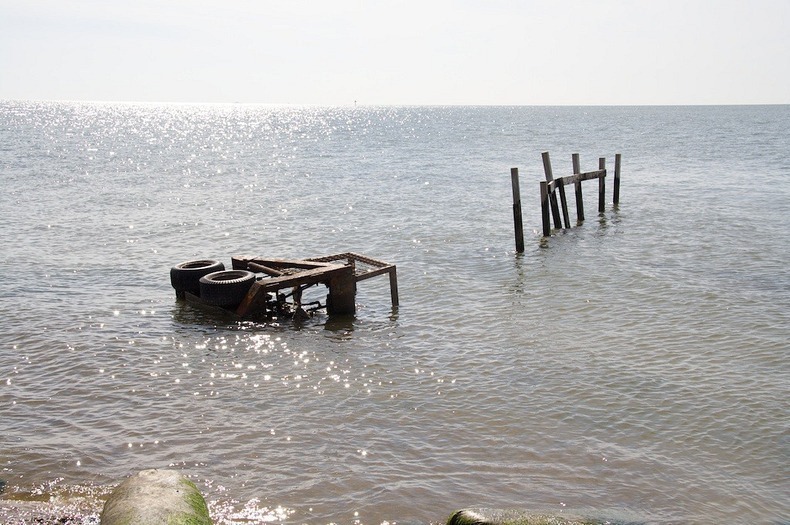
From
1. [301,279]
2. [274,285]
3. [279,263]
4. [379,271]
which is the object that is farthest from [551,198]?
[274,285]

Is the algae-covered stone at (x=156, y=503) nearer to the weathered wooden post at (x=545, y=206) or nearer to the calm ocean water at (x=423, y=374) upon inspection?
the calm ocean water at (x=423, y=374)

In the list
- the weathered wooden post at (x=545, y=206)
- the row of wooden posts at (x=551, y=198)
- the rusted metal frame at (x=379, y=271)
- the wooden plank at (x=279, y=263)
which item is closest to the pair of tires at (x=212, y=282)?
the wooden plank at (x=279, y=263)

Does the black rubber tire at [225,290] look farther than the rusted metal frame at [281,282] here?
Yes

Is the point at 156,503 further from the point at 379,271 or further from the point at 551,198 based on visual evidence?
the point at 551,198

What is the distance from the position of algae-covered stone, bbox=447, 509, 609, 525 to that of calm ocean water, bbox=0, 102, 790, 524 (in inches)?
37.2

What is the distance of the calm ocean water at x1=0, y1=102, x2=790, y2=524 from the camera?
814cm

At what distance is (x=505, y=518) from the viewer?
6.19 meters

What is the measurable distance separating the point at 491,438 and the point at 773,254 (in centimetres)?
1572

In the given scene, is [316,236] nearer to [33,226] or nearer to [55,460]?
[33,226]

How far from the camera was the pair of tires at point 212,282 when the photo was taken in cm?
1488

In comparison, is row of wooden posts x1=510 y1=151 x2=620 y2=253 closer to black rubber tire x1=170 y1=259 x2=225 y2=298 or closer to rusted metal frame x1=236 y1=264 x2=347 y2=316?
rusted metal frame x1=236 y1=264 x2=347 y2=316

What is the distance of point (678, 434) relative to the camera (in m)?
9.61

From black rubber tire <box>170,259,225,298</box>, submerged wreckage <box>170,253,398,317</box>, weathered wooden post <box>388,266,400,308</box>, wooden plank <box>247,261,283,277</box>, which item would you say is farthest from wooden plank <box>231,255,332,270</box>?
weathered wooden post <box>388,266,400,308</box>

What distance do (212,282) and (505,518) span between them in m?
10.2
